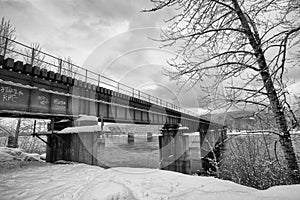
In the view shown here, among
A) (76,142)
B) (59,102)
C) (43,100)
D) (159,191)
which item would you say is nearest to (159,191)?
(159,191)

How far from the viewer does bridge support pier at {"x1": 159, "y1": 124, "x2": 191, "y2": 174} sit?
2392 centimetres

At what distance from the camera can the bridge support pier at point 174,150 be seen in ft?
78.5

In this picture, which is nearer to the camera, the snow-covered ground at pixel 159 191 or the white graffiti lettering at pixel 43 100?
the snow-covered ground at pixel 159 191

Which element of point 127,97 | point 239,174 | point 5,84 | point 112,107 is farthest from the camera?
point 127,97

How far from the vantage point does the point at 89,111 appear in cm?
1394

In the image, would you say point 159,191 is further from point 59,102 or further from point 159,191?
point 59,102

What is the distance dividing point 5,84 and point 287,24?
38.9 feet

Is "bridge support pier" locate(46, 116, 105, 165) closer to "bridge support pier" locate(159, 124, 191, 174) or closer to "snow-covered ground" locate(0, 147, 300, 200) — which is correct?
"snow-covered ground" locate(0, 147, 300, 200)

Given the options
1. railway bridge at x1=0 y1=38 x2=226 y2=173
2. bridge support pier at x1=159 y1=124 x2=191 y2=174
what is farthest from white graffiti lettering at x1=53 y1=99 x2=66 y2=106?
bridge support pier at x1=159 y1=124 x2=191 y2=174

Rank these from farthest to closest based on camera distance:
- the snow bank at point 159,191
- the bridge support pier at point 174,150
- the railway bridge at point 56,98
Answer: the bridge support pier at point 174,150 < the railway bridge at point 56,98 < the snow bank at point 159,191

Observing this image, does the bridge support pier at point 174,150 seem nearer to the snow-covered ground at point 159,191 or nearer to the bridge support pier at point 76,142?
the bridge support pier at point 76,142

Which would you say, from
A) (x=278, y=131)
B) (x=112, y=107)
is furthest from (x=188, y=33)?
(x=112, y=107)

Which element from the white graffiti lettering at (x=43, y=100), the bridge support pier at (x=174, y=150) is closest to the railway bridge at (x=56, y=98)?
the white graffiti lettering at (x=43, y=100)

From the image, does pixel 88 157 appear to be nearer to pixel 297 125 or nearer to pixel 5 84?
pixel 5 84
